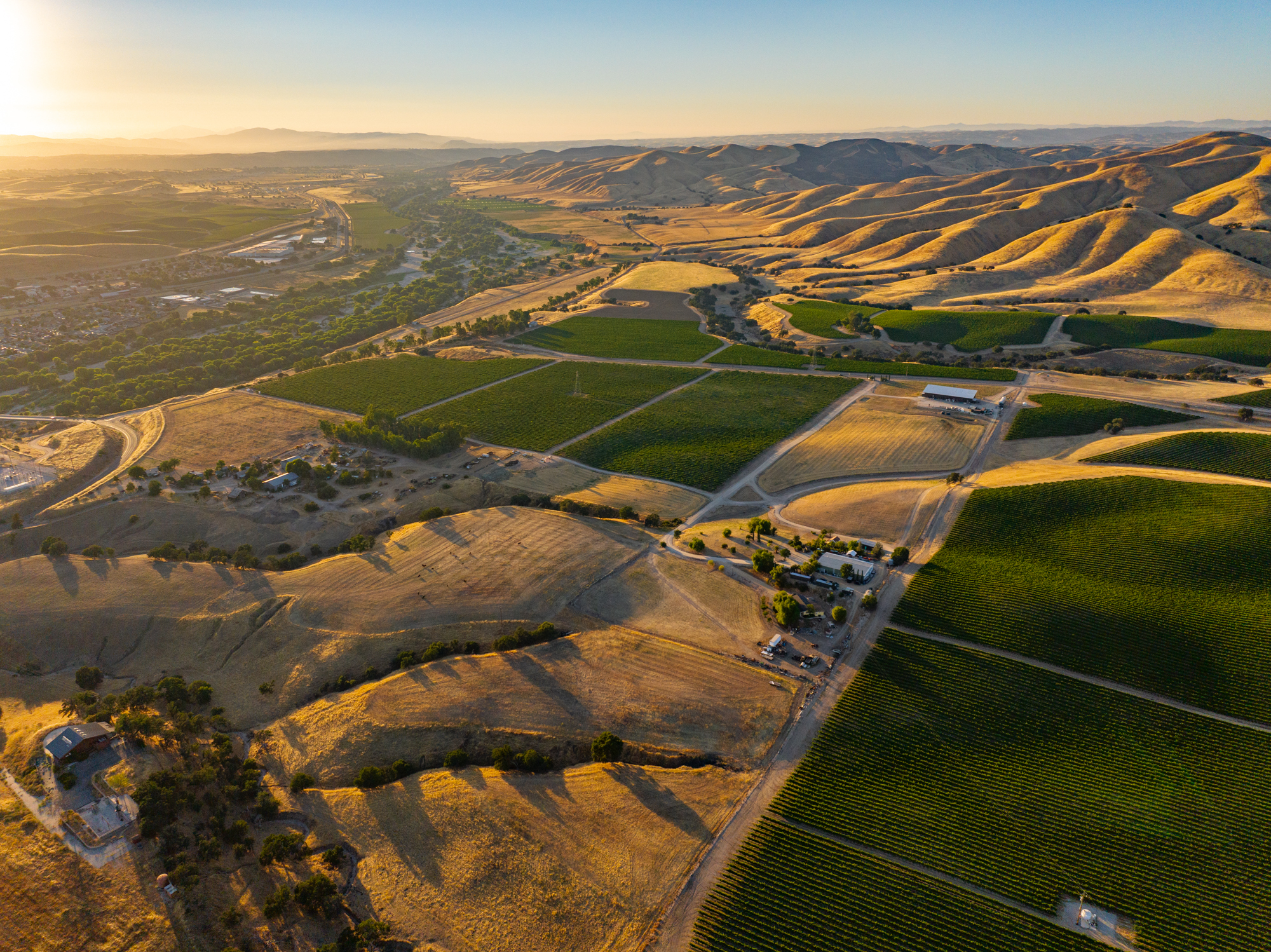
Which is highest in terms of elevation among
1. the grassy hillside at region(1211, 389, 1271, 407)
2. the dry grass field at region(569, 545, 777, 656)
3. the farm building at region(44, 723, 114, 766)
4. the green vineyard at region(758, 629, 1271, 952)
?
the grassy hillside at region(1211, 389, 1271, 407)

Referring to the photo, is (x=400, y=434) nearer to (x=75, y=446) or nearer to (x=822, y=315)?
(x=75, y=446)

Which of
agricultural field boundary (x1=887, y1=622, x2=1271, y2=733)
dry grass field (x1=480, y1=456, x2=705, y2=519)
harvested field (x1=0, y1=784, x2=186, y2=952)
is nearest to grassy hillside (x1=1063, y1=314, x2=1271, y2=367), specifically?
dry grass field (x1=480, y1=456, x2=705, y2=519)

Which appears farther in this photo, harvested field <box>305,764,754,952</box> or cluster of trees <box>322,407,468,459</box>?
cluster of trees <box>322,407,468,459</box>

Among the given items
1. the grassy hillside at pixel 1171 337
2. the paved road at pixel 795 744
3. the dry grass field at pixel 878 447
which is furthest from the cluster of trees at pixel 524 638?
the grassy hillside at pixel 1171 337

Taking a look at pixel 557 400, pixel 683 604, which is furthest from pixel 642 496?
pixel 557 400

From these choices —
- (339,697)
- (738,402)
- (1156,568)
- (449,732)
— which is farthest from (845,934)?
(738,402)

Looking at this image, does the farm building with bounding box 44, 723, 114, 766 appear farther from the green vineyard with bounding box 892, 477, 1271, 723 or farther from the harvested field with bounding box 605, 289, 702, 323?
the harvested field with bounding box 605, 289, 702, 323
